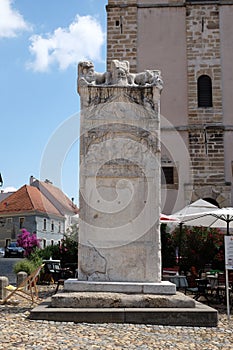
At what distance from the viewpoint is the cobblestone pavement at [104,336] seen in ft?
14.2

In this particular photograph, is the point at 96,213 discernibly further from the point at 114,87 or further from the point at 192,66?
the point at 192,66

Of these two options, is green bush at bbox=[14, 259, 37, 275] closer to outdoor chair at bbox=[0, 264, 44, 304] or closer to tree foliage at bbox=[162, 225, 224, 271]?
outdoor chair at bbox=[0, 264, 44, 304]

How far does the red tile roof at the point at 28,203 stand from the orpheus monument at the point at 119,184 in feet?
110

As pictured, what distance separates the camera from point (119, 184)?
6715mm

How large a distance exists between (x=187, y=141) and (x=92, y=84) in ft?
34.7

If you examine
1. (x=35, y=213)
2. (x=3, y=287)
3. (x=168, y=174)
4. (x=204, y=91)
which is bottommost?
(x=3, y=287)

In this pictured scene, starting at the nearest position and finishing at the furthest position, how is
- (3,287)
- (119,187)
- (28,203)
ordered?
(119,187), (3,287), (28,203)

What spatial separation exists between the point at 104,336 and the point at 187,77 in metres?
14.3

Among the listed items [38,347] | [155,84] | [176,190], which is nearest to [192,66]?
[176,190]

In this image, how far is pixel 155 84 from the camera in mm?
6992

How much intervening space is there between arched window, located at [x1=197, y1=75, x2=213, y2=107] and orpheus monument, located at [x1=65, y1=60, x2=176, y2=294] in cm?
1080

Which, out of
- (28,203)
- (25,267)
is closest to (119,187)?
(25,267)

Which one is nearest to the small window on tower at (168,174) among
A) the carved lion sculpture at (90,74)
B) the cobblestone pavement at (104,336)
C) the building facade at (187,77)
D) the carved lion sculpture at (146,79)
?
the building facade at (187,77)

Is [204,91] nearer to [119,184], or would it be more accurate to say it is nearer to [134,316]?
[119,184]
